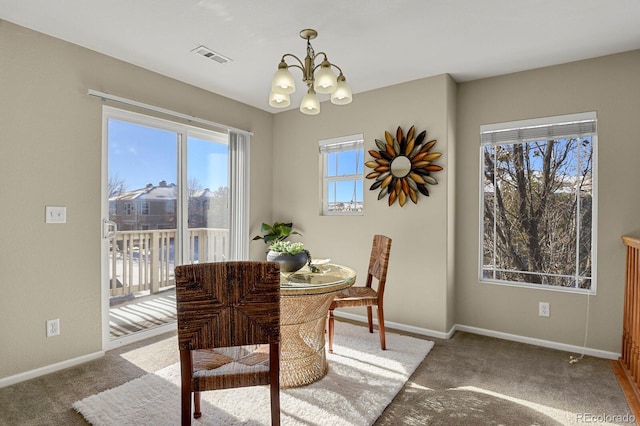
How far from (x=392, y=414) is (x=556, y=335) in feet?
6.38

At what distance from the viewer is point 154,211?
341 cm

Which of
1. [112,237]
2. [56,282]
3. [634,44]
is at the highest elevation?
[634,44]

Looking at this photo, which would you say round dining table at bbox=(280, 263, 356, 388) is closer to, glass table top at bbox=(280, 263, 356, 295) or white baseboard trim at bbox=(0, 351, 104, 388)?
glass table top at bbox=(280, 263, 356, 295)

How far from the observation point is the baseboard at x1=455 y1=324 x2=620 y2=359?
9.47 feet

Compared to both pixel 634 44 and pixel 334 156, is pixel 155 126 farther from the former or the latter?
pixel 634 44

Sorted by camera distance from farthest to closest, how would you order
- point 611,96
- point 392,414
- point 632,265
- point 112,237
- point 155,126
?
1. point 155,126
2. point 112,237
3. point 611,96
4. point 632,265
5. point 392,414

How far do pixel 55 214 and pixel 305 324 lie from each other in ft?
6.76

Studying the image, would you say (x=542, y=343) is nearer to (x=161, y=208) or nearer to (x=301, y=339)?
(x=301, y=339)

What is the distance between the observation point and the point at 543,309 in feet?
10.3

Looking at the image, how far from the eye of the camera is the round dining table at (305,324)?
2217 millimetres

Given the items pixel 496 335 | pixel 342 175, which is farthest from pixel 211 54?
pixel 496 335

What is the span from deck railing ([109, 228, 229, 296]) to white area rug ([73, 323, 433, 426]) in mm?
1068

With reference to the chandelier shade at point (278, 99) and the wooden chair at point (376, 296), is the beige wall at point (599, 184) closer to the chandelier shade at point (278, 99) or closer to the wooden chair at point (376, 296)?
the wooden chair at point (376, 296)

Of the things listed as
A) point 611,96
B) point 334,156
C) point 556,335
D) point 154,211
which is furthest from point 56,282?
point 611,96
